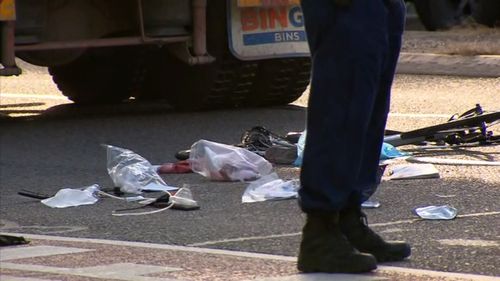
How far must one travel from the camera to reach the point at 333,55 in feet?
14.5

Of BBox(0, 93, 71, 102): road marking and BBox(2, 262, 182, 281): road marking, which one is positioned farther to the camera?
BBox(0, 93, 71, 102): road marking

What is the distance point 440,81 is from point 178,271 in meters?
7.82

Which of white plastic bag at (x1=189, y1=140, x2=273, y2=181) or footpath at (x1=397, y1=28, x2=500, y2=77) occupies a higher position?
white plastic bag at (x1=189, y1=140, x2=273, y2=181)

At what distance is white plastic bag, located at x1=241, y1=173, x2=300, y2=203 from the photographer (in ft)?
21.2

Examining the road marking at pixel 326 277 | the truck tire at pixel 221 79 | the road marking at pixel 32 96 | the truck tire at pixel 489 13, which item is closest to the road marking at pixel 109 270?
the road marking at pixel 326 277

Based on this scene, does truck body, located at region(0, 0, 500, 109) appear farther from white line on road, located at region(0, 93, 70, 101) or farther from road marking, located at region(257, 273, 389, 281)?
road marking, located at region(257, 273, 389, 281)

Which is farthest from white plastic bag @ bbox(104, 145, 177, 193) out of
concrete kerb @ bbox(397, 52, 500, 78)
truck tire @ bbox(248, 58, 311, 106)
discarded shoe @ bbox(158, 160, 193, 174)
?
concrete kerb @ bbox(397, 52, 500, 78)

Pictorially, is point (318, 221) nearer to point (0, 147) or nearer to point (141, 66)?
point (0, 147)

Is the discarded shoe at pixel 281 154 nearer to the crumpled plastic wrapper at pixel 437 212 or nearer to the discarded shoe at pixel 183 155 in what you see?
the discarded shoe at pixel 183 155

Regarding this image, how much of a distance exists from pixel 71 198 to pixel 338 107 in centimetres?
244

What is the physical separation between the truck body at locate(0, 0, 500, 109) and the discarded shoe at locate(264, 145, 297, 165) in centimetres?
236

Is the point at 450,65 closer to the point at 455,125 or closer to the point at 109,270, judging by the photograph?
the point at 455,125

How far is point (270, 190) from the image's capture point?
6555 millimetres

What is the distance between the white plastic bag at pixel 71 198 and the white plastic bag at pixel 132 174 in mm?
187
